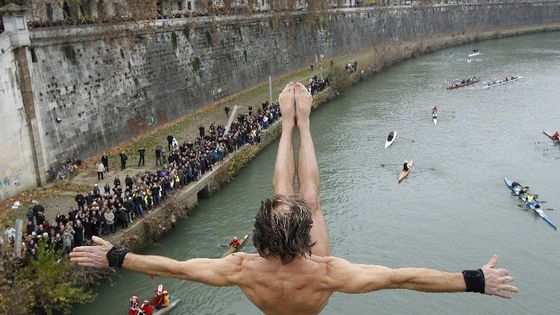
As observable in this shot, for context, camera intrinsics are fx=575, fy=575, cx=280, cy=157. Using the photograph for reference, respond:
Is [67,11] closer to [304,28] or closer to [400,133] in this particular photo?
[400,133]

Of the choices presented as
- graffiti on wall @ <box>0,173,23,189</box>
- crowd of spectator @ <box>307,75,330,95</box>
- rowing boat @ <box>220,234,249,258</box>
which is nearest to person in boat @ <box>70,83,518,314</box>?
rowing boat @ <box>220,234,249,258</box>

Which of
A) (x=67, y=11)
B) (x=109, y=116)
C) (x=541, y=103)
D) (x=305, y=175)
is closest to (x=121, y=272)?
(x=109, y=116)

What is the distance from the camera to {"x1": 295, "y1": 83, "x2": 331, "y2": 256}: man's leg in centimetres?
304

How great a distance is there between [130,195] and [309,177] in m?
10.9

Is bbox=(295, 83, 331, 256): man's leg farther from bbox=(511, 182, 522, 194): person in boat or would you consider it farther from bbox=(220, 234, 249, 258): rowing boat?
bbox=(511, 182, 522, 194): person in boat

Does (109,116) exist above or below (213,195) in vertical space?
above

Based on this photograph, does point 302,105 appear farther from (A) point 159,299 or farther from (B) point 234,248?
(B) point 234,248

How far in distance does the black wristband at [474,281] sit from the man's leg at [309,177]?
28.5 inches

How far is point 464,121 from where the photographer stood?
2720cm

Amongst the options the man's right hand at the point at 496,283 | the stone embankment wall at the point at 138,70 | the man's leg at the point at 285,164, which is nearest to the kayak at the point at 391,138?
the stone embankment wall at the point at 138,70

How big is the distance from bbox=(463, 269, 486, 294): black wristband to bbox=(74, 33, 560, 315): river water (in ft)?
30.3

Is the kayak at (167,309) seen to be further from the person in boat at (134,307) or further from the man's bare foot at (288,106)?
the man's bare foot at (288,106)

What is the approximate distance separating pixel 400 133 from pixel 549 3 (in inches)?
2105

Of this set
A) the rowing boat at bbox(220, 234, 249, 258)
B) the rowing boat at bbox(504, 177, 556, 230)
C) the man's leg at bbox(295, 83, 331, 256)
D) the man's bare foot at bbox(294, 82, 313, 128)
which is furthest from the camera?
the rowing boat at bbox(504, 177, 556, 230)
